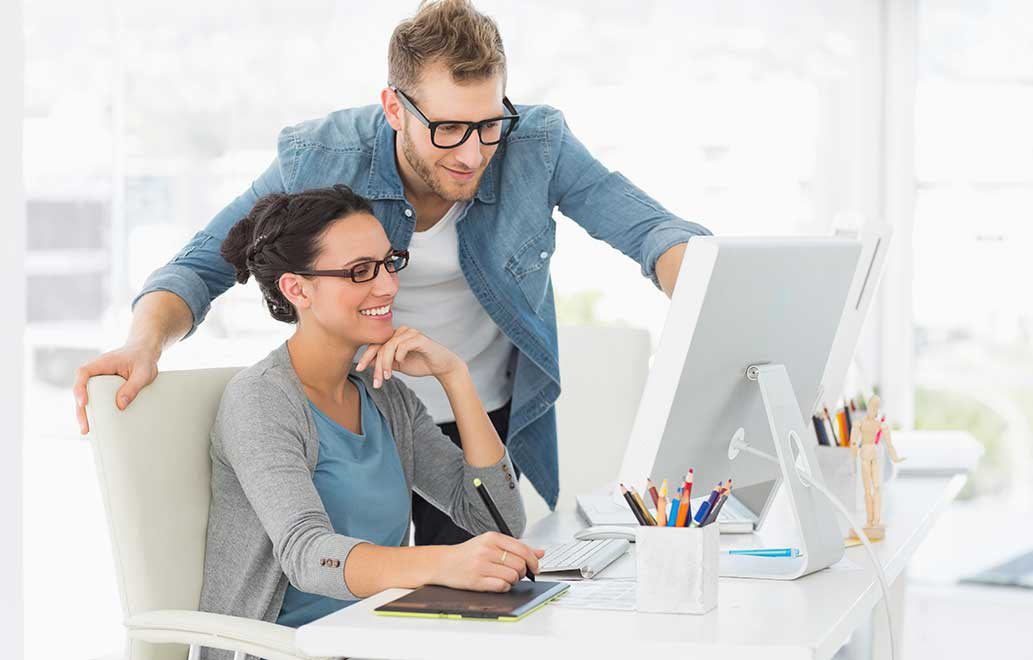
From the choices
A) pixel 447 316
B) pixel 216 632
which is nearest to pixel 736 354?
pixel 216 632

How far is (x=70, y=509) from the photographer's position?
4371 mm

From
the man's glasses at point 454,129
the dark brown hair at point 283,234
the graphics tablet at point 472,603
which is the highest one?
the man's glasses at point 454,129

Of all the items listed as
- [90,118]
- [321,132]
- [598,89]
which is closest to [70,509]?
[90,118]

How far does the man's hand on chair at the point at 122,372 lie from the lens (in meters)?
1.58

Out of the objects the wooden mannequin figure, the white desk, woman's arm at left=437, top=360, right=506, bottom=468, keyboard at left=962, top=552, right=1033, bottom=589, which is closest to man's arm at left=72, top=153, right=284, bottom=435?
woman's arm at left=437, top=360, right=506, bottom=468

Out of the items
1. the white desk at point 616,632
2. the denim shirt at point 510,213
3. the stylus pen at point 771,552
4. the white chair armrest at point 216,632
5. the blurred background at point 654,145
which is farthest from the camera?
the blurred background at point 654,145

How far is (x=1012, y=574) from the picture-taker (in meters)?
4.43

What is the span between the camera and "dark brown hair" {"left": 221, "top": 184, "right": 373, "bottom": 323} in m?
1.74

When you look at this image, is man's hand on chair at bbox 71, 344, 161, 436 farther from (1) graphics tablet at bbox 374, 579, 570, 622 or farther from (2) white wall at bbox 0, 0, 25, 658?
(2) white wall at bbox 0, 0, 25, 658

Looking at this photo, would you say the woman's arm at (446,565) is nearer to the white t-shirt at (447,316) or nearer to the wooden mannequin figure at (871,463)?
the wooden mannequin figure at (871,463)

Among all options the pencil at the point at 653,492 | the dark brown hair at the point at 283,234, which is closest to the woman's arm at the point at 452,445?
the dark brown hair at the point at 283,234

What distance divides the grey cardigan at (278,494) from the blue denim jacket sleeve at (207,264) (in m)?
0.24

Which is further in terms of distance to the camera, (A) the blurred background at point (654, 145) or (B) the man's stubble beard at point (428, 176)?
(A) the blurred background at point (654, 145)

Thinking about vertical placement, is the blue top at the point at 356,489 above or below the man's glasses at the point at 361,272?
below
